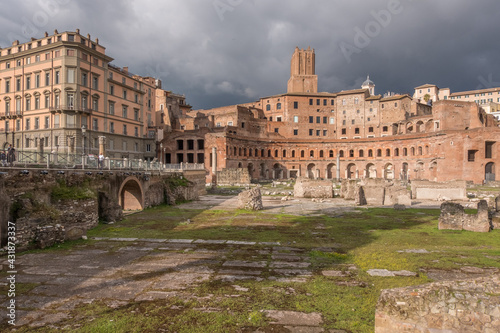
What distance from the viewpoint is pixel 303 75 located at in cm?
7600

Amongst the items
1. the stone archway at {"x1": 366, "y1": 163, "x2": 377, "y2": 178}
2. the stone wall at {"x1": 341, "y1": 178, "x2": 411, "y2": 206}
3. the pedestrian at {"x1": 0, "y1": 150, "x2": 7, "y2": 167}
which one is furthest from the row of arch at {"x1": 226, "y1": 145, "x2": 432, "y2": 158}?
the pedestrian at {"x1": 0, "y1": 150, "x2": 7, "y2": 167}

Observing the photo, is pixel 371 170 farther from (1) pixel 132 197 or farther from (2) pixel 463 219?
(1) pixel 132 197

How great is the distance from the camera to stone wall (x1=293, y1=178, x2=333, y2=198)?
29922mm

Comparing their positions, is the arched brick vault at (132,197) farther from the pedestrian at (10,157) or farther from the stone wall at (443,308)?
the stone wall at (443,308)

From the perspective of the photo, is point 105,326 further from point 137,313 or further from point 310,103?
point 310,103

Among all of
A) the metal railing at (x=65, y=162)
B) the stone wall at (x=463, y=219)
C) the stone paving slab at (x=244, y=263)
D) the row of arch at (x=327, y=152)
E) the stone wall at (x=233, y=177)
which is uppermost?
the row of arch at (x=327, y=152)

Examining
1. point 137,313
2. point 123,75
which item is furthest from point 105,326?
point 123,75

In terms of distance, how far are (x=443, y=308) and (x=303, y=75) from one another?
7661 centimetres

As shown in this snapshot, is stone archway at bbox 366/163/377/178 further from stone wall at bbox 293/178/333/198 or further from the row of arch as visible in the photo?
stone wall at bbox 293/178/333/198

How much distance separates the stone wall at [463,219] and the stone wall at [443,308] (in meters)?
11.2

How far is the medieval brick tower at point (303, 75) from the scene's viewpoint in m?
75.9

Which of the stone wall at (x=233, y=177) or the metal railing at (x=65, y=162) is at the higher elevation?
the metal railing at (x=65, y=162)

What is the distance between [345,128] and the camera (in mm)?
71188

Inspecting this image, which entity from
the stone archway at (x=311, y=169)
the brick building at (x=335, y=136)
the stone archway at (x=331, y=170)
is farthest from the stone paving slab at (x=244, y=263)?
the stone archway at (x=331, y=170)
